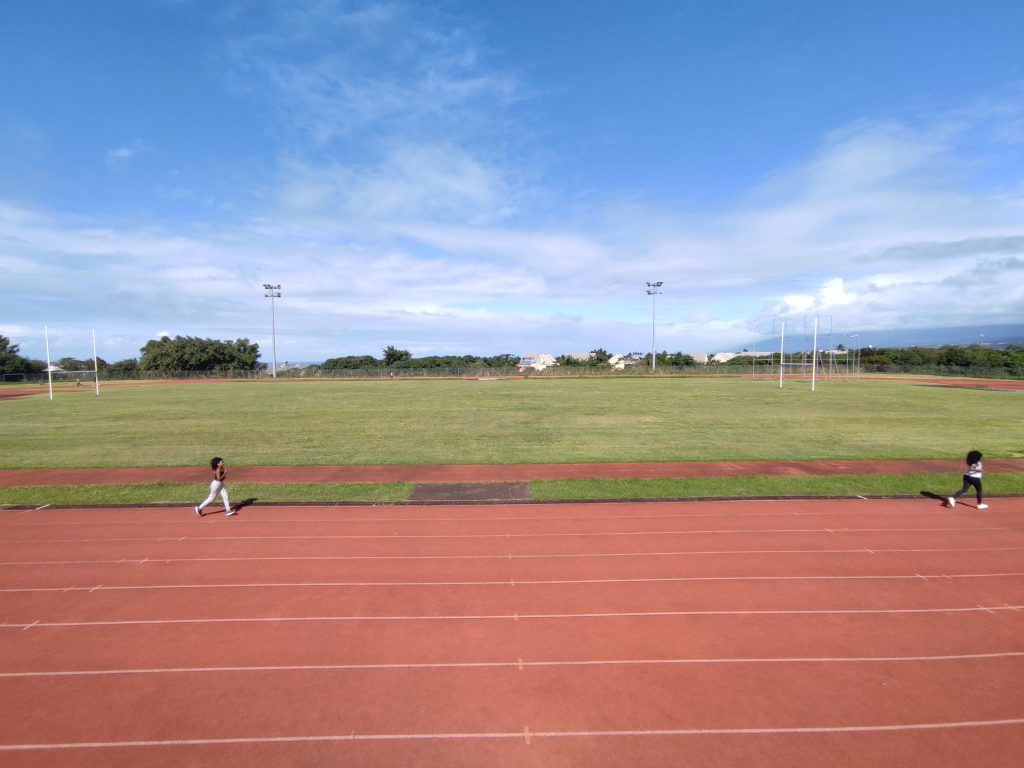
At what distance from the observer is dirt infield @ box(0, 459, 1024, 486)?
1500 centimetres

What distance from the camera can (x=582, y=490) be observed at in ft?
44.2

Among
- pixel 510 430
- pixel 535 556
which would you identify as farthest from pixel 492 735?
pixel 510 430

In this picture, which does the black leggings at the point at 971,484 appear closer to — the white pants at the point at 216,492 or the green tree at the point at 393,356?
the white pants at the point at 216,492

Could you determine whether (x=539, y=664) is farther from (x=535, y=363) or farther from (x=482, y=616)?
(x=535, y=363)

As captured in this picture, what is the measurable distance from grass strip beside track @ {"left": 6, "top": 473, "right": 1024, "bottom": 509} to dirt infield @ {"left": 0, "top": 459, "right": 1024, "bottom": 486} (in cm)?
69

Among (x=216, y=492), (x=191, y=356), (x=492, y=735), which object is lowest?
(x=492, y=735)

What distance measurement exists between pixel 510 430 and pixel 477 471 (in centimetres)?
819

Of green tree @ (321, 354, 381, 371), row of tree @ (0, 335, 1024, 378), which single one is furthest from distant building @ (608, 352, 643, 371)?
green tree @ (321, 354, 381, 371)

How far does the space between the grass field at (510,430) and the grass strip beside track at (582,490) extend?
0.72ft

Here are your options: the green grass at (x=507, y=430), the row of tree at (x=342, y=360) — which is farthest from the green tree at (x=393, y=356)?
the green grass at (x=507, y=430)

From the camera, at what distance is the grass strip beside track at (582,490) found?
13.0 meters

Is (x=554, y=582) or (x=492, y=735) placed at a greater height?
(x=554, y=582)

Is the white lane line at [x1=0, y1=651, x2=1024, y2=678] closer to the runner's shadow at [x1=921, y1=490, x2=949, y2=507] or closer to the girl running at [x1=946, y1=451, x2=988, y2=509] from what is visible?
the girl running at [x1=946, y1=451, x2=988, y2=509]

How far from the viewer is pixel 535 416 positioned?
29.2 m
